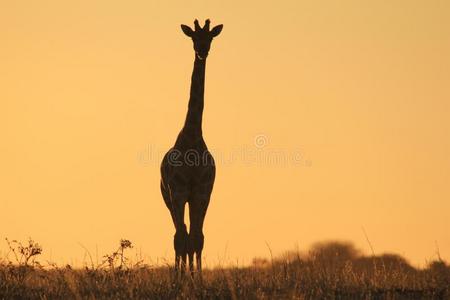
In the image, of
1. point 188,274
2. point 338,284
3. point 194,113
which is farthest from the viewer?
point 194,113

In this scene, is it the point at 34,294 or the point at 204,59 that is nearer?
the point at 34,294

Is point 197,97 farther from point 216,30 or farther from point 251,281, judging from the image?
point 251,281

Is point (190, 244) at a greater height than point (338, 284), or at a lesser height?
greater

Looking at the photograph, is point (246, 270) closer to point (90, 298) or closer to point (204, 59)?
point (90, 298)

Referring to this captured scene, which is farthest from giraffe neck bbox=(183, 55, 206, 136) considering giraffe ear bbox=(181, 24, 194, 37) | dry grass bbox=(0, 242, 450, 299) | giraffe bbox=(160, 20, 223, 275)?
dry grass bbox=(0, 242, 450, 299)

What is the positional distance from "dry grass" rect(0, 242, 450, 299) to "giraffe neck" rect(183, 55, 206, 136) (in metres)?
3.13

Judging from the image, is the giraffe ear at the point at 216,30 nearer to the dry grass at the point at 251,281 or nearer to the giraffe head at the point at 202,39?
the giraffe head at the point at 202,39

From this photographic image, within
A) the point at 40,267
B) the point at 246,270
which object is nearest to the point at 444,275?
the point at 246,270

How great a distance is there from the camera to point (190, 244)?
1688cm

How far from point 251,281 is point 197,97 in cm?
486

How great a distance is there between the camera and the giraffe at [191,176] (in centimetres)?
1691

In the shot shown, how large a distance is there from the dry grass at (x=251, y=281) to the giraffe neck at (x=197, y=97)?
123 inches

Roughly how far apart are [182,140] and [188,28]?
6.39 ft

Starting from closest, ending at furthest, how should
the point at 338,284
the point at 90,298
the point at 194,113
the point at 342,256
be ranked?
the point at 90,298 → the point at 338,284 → the point at 342,256 → the point at 194,113
